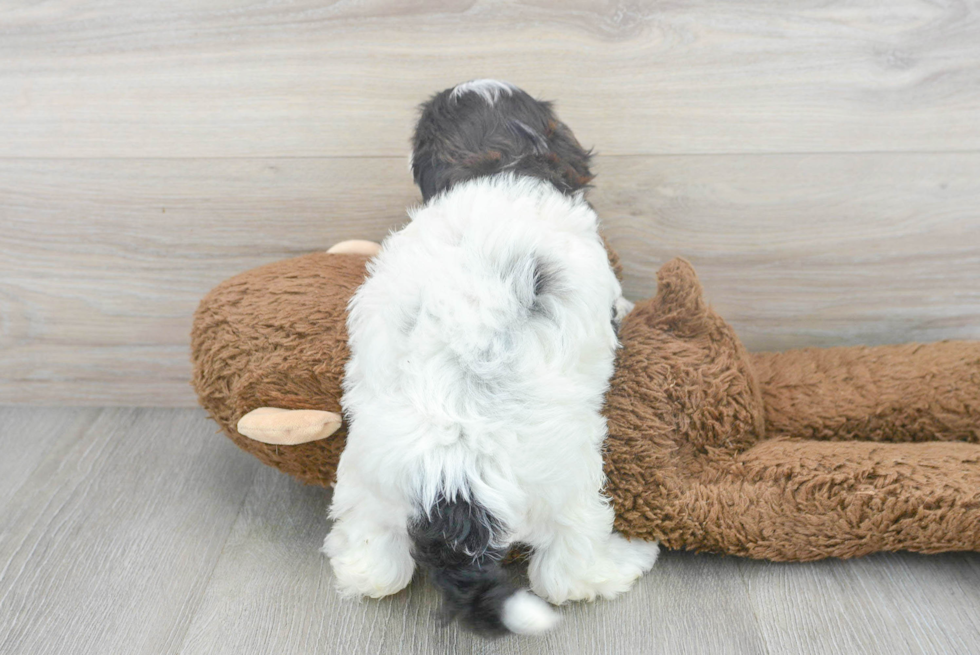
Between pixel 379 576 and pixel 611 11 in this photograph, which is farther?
pixel 611 11

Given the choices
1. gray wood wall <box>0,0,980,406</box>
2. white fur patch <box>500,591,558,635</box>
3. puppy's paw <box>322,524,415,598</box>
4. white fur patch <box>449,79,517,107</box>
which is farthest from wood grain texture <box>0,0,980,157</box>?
white fur patch <box>500,591,558,635</box>

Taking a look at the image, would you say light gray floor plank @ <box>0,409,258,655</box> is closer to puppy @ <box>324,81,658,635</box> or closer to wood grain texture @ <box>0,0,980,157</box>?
puppy @ <box>324,81,658,635</box>

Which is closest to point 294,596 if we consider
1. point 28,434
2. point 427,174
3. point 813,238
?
point 427,174

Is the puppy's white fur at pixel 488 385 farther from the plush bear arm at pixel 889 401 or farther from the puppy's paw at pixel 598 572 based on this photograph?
the plush bear arm at pixel 889 401

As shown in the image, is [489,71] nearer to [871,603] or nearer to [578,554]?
[578,554]

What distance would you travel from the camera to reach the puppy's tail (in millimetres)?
752

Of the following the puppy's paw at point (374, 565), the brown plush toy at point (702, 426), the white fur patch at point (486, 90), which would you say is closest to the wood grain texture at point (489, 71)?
the white fur patch at point (486, 90)

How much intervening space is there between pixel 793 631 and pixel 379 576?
1.67 feet

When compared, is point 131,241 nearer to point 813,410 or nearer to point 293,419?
point 293,419

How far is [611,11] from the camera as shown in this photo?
3.52 ft

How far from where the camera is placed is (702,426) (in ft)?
3.12

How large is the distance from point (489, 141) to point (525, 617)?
0.57m

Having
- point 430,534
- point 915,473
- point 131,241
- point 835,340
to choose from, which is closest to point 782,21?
point 835,340

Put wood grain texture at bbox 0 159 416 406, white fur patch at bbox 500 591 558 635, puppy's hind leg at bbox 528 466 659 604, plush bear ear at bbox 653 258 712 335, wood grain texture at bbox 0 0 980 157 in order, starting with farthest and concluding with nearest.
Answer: wood grain texture at bbox 0 159 416 406 → wood grain texture at bbox 0 0 980 157 → plush bear ear at bbox 653 258 712 335 → puppy's hind leg at bbox 528 466 659 604 → white fur patch at bbox 500 591 558 635
